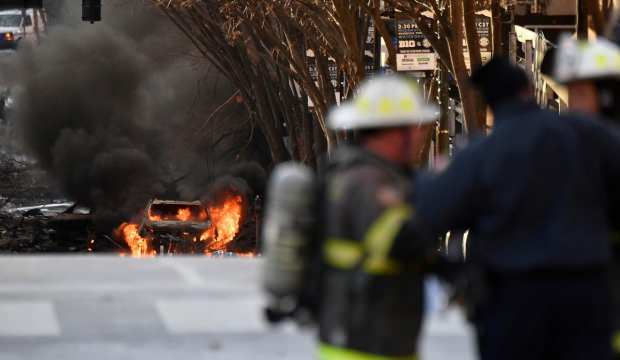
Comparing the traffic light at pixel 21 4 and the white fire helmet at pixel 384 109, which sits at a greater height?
the traffic light at pixel 21 4

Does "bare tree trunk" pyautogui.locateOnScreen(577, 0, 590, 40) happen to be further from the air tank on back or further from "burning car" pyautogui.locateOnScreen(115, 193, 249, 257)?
"burning car" pyautogui.locateOnScreen(115, 193, 249, 257)

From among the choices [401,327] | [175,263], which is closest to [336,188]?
[401,327]

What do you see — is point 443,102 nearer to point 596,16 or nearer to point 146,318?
point 596,16

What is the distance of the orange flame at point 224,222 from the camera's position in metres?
46.8

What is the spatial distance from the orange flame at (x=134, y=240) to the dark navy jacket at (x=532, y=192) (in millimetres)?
39178

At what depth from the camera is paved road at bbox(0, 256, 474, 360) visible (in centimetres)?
873

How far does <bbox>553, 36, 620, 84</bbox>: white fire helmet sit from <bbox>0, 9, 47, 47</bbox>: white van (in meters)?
64.1

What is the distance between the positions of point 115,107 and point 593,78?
62.5 meters

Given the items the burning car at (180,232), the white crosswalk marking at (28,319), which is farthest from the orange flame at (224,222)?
the white crosswalk marking at (28,319)

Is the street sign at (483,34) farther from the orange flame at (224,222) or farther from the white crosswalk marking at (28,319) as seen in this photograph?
the white crosswalk marking at (28,319)

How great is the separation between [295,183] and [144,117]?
62.6 m

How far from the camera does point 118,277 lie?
35.3ft

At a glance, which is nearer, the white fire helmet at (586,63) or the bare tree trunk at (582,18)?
the white fire helmet at (586,63)

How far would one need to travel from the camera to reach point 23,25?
230 ft
